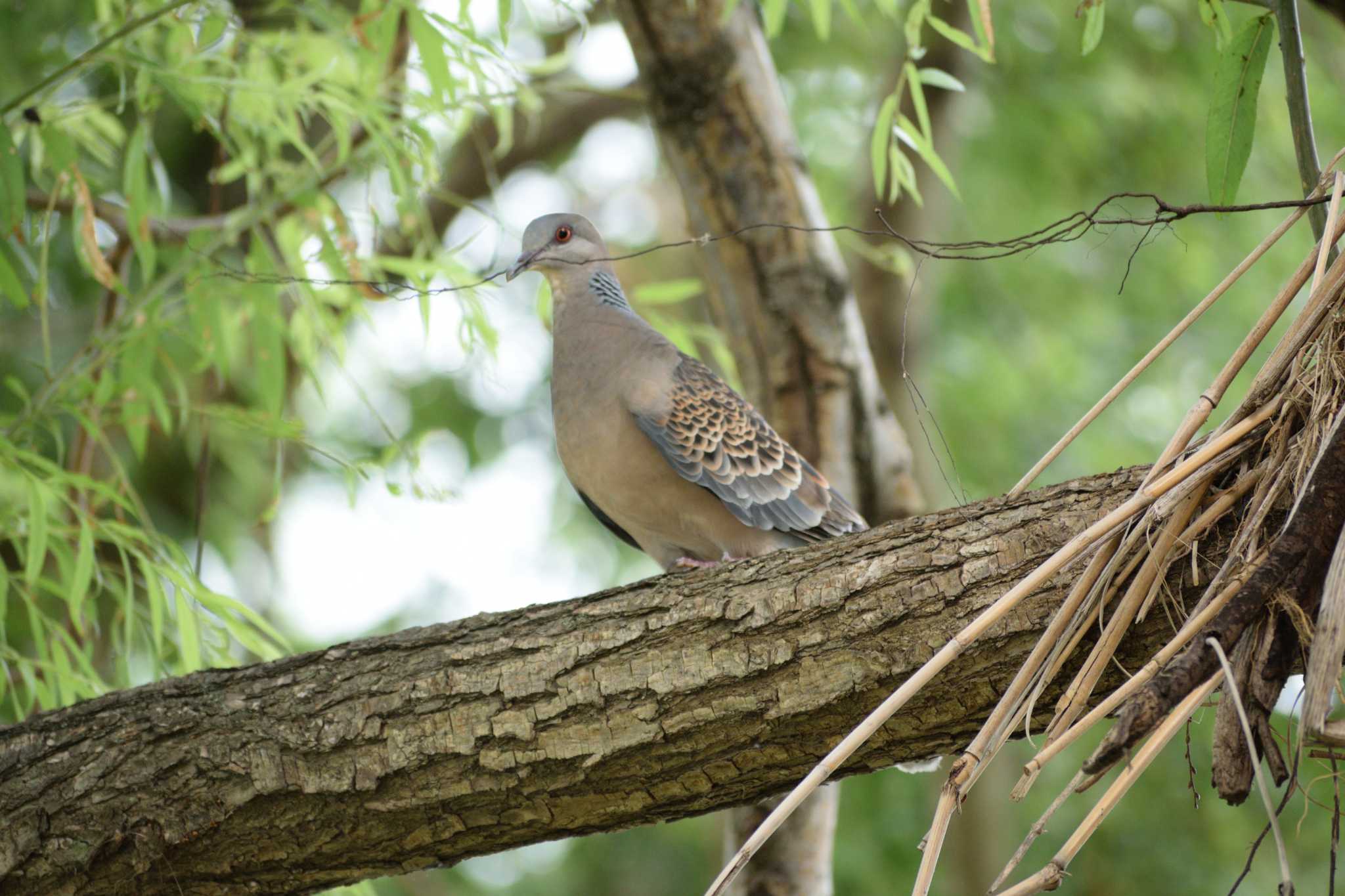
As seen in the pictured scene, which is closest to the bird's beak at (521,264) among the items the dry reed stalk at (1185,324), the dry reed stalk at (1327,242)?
the dry reed stalk at (1185,324)

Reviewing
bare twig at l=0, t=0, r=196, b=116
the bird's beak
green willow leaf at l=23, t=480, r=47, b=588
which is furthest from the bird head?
green willow leaf at l=23, t=480, r=47, b=588

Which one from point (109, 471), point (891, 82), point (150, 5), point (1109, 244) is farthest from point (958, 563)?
point (1109, 244)

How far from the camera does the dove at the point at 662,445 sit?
3.32 metres

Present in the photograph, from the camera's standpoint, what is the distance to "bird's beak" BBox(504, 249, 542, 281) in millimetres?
3387

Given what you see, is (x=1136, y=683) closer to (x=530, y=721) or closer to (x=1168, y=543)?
(x=1168, y=543)

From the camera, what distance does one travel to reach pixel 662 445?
330cm

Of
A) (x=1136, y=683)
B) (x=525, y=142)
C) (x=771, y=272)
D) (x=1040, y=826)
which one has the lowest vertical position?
(x=1040, y=826)

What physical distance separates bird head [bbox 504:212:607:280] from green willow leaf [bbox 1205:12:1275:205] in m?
2.01

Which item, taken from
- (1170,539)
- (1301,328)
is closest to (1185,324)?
(1301,328)

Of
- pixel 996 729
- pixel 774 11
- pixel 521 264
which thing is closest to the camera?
pixel 996 729

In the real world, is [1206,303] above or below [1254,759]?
above

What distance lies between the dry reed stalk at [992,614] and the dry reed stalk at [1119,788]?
0.22 m

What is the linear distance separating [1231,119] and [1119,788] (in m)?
1.12

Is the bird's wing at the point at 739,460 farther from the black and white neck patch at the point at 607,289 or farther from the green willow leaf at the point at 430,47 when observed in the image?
the green willow leaf at the point at 430,47
